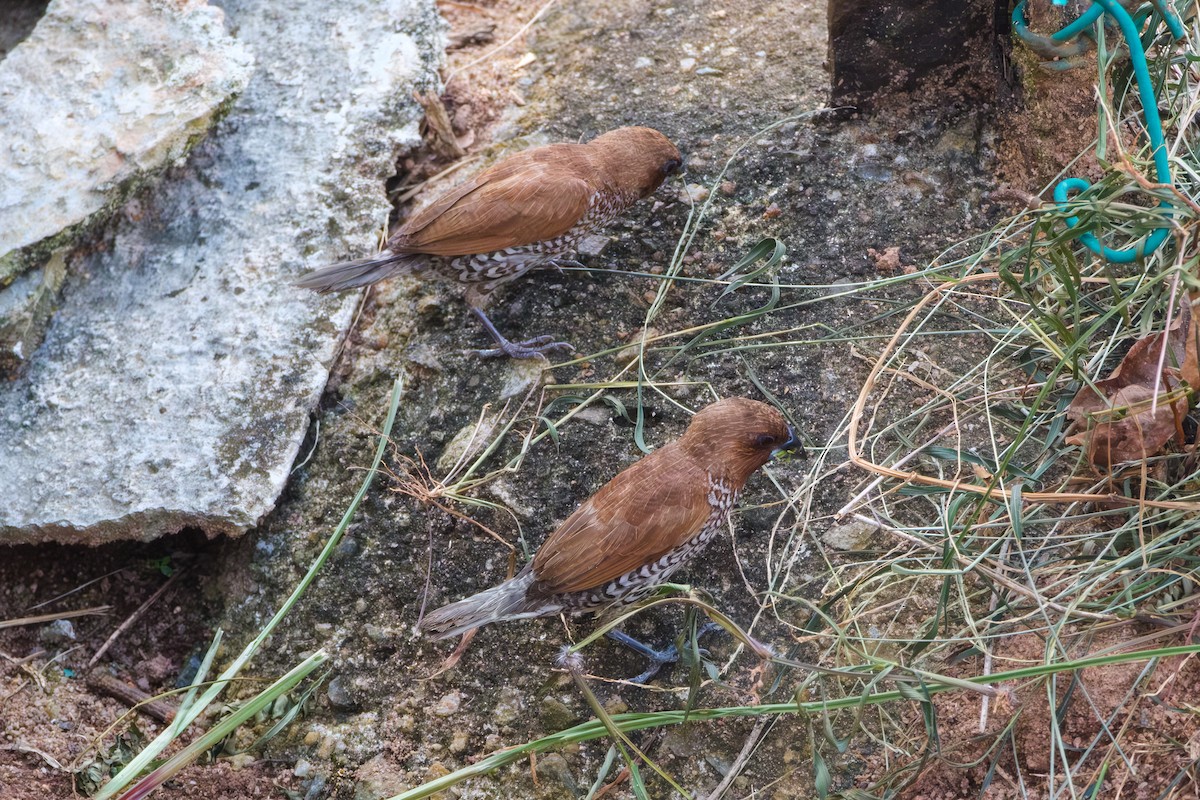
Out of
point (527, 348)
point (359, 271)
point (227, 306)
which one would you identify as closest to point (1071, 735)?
point (527, 348)

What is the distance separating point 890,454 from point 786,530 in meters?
0.38

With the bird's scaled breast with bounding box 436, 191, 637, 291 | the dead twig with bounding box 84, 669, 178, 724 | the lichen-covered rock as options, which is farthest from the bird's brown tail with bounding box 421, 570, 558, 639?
the lichen-covered rock

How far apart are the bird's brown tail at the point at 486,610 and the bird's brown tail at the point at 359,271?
4.45 feet

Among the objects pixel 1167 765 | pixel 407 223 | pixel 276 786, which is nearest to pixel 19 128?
pixel 407 223

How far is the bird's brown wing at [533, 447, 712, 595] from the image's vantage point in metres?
2.96

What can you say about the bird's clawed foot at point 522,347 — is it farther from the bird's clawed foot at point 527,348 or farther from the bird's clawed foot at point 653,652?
the bird's clawed foot at point 653,652

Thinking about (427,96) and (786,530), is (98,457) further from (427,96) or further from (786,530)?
(786,530)

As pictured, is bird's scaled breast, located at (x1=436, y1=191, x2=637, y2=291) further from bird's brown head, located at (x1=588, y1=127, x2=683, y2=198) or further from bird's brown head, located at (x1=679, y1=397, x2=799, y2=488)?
bird's brown head, located at (x1=679, y1=397, x2=799, y2=488)

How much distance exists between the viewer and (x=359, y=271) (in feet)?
12.5

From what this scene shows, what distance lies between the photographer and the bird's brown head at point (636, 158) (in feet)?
12.8

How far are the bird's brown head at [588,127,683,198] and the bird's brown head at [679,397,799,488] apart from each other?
45.5 inches

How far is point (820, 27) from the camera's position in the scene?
4.73 metres

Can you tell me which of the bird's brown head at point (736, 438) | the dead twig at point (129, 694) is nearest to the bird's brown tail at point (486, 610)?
the bird's brown head at point (736, 438)

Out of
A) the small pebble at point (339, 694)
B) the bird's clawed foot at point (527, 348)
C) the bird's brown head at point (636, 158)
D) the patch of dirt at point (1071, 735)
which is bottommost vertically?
the patch of dirt at point (1071, 735)
